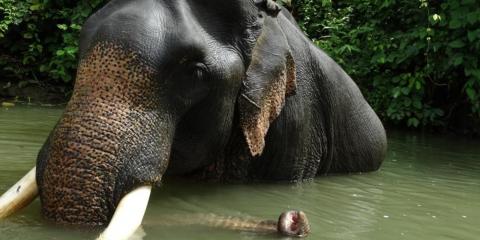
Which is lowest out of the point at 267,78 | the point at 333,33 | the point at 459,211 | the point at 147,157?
the point at 459,211

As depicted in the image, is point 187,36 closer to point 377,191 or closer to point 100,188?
point 100,188

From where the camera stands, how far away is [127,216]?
288 cm

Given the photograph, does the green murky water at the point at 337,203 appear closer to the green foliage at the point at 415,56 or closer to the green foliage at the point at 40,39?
the green foliage at the point at 415,56

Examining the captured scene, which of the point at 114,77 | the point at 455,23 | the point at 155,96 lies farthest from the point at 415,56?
the point at 114,77

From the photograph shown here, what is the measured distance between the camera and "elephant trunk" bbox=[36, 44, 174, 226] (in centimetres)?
294

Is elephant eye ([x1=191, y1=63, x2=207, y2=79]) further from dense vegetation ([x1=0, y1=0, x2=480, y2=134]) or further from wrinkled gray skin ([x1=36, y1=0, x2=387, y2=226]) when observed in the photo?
dense vegetation ([x1=0, y1=0, x2=480, y2=134])

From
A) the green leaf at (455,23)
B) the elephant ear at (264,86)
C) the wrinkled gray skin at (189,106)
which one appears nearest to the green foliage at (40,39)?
the green leaf at (455,23)

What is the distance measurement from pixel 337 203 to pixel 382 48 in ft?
16.1

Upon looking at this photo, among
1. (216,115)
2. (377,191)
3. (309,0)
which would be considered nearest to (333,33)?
(309,0)

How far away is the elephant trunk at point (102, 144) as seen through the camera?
2936 millimetres

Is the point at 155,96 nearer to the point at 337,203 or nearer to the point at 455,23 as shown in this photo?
the point at 337,203

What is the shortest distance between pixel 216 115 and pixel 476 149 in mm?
4358

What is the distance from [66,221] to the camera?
2947 mm

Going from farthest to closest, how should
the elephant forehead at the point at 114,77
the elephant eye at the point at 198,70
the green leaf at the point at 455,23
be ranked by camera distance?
the green leaf at the point at 455,23 < the elephant eye at the point at 198,70 < the elephant forehead at the point at 114,77
